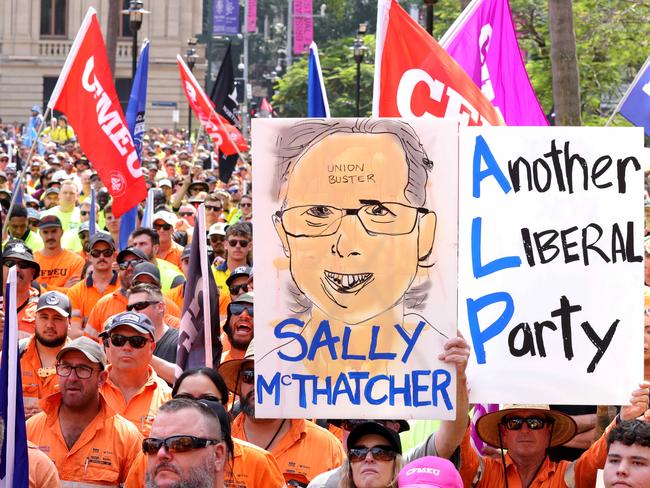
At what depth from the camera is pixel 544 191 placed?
5.64 metres

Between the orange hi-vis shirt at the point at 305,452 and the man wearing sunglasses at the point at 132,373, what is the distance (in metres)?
0.69

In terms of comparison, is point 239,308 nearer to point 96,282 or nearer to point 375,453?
point 375,453

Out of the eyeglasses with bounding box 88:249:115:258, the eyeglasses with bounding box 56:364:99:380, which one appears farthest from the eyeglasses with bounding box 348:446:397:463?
the eyeglasses with bounding box 88:249:115:258

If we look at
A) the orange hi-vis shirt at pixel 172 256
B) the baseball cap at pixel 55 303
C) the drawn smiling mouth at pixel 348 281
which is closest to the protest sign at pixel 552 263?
the drawn smiling mouth at pixel 348 281

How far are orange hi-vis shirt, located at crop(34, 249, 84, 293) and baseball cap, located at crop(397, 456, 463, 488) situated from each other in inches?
275

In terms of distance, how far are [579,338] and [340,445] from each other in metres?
1.48

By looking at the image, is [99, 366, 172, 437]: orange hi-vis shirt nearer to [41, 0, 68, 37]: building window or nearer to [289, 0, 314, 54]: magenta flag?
[289, 0, 314, 54]: magenta flag

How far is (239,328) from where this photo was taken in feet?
25.9

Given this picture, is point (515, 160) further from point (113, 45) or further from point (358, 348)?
point (113, 45)

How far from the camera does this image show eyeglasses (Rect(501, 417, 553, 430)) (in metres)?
6.09

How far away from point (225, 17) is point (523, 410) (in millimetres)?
52808

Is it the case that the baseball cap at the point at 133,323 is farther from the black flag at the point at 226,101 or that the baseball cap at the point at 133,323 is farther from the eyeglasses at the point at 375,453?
the black flag at the point at 226,101

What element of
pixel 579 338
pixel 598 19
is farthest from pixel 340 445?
pixel 598 19

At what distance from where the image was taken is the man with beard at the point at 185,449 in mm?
4668
